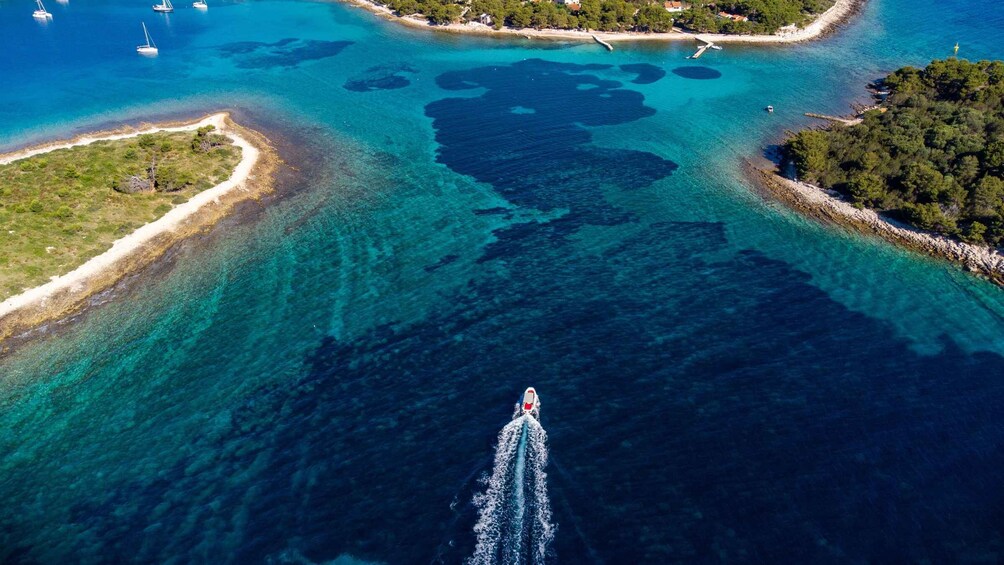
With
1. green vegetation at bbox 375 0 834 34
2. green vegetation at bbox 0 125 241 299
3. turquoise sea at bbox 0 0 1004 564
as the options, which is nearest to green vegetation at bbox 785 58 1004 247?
turquoise sea at bbox 0 0 1004 564

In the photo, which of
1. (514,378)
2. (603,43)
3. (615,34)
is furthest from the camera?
(615,34)

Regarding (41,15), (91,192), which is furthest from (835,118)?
(41,15)

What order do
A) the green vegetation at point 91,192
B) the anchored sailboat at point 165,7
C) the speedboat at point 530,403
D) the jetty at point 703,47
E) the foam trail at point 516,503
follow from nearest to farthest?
the foam trail at point 516,503, the speedboat at point 530,403, the green vegetation at point 91,192, the jetty at point 703,47, the anchored sailboat at point 165,7

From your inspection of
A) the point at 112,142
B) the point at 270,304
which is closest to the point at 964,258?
the point at 270,304

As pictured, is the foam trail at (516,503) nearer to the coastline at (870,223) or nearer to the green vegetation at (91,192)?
the green vegetation at (91,192)

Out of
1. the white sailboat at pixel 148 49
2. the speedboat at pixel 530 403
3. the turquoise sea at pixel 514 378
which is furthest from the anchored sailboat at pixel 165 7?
the speedboat at pixel 530 403

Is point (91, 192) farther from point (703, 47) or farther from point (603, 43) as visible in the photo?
point (703, 47)
